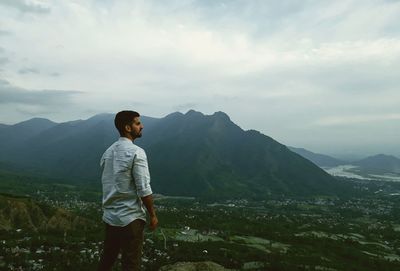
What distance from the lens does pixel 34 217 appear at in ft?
173

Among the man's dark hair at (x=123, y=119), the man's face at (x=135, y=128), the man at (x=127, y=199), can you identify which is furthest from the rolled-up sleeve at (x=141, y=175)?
the man's dark hair at (x=123, y=119)

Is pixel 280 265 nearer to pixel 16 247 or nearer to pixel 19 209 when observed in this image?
pixel 16 247

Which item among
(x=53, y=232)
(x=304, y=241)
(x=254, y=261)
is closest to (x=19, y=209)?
(x=53, y=232)

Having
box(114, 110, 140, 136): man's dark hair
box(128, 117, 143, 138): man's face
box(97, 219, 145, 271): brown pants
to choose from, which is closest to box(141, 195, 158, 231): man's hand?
box(97, 219, 145, 271): brown pants

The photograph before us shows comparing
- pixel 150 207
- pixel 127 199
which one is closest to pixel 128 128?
pixel 127 199

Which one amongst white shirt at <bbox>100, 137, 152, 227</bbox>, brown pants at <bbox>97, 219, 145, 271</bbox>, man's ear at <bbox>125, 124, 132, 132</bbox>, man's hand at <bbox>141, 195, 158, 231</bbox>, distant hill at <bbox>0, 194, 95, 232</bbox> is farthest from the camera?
distant hill at <bbox>0, 194, 95, 232</bbox>

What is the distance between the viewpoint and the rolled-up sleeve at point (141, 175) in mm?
9867

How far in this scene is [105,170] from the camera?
10.7 metres

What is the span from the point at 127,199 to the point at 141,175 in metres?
0.79

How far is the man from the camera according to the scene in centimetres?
998

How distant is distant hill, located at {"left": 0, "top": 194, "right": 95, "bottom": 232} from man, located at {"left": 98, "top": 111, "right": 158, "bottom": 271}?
1601 inches

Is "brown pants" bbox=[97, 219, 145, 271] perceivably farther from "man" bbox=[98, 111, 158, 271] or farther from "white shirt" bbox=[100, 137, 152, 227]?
"white shirt" bbox=[100, 137, 152, 227]

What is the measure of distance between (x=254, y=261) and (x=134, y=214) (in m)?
18.7

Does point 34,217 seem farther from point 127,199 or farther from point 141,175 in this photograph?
point 141,175
